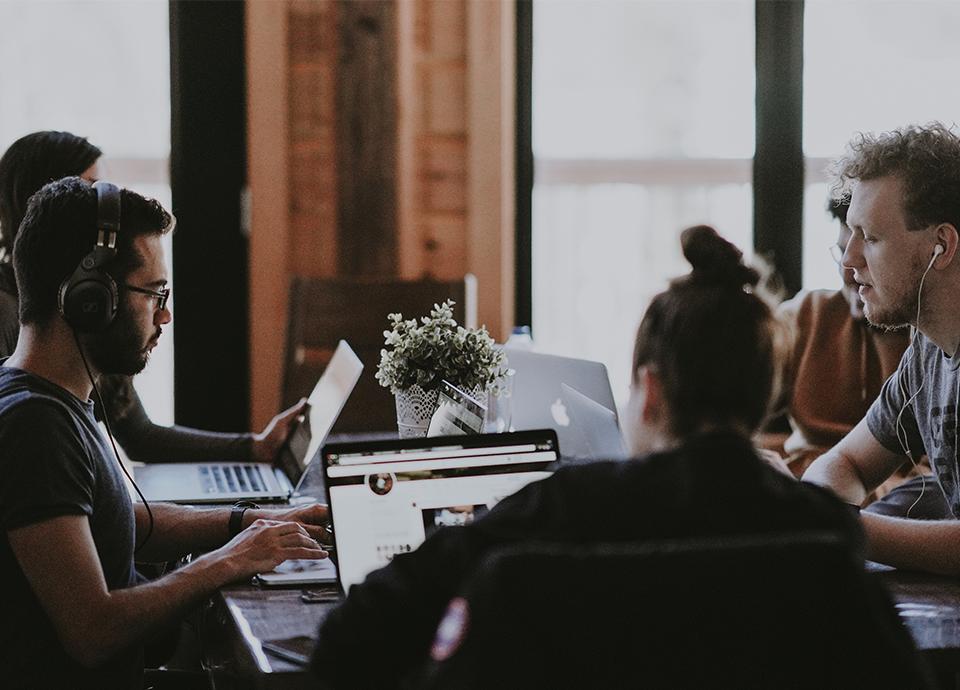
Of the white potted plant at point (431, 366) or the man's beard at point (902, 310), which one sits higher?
the man's beard at point (902, 310)

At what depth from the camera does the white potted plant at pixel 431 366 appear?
1.95m

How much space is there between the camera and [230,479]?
2254 mm

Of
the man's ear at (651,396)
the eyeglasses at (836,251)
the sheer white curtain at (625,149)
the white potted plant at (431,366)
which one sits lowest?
the white potted plant at (431,366)

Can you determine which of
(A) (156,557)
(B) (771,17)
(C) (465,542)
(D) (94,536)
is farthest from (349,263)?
(C) (465,542)

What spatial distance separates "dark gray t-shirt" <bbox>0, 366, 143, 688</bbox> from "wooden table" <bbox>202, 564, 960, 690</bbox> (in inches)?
5.6

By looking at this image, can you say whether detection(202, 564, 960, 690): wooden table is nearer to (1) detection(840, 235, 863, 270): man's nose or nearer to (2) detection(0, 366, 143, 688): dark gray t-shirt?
(2) detection(0, 366, 143, 688): dark gray t-shirt

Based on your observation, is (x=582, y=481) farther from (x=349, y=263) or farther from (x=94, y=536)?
(x=349, y=263)

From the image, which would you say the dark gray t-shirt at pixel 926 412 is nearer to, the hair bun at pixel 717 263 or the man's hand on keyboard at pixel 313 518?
the hair bun at pixel 717 263

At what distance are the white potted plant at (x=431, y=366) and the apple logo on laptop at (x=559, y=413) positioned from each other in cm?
15

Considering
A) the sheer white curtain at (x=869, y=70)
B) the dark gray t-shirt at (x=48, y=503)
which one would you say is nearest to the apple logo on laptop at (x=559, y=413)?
the dark gray t-shirt at (x=48, y=503)

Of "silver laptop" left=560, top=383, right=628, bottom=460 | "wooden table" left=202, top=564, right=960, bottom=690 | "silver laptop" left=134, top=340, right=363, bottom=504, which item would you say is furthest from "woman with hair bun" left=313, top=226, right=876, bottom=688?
"silver laptop" left=134, top=340, right=363, bottom=504

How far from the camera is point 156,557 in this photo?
1.79 m

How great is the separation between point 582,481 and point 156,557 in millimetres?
989

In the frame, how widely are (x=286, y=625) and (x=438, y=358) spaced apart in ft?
2.25
